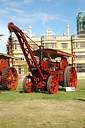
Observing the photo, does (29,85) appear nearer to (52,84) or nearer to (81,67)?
(52,84)

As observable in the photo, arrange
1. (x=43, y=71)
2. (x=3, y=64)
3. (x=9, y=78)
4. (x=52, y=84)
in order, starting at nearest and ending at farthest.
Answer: (x=52, y=84), (x=43, y=71), (x=9, y=78), (x=3, y=64)

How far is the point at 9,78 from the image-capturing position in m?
12.0

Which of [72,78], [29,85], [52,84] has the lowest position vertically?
[29,85]

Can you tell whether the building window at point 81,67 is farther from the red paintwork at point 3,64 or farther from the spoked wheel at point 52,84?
the spoked wheel at point 52,84

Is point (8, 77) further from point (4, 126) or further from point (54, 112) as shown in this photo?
point (4, 126)

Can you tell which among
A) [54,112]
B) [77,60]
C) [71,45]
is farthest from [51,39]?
[54,112]

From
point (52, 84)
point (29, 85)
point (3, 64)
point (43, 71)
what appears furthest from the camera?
point (3, 64)

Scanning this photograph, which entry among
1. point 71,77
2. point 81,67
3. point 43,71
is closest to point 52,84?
point 43,71

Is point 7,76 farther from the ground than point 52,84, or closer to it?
farther from the ground

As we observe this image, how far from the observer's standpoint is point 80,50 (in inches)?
1805

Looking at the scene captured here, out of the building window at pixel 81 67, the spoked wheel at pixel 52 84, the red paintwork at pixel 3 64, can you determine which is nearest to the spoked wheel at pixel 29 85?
the spoked wheel at pixel 52 84

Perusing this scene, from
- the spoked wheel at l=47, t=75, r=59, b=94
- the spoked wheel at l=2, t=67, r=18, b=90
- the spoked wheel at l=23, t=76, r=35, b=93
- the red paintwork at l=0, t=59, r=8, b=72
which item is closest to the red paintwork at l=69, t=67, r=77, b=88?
the spoked wheel at l=47, t=75, r=59, b=94

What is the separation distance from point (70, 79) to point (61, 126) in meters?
7.85

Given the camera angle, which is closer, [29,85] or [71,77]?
[29,85]
